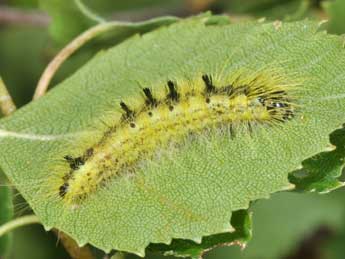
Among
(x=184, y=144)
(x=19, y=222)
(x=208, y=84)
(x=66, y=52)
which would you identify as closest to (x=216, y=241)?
(x=184, y=144)

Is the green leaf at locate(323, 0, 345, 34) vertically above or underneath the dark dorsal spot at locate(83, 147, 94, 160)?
above

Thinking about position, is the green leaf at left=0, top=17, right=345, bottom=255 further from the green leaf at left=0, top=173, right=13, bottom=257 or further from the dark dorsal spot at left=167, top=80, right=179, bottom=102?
the green leaf at left=0, top=173, right=13, bottom=257

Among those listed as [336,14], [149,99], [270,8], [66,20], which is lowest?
[149,99]

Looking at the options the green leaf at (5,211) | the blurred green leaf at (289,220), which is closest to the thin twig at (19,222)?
the green leaf at (5,211)

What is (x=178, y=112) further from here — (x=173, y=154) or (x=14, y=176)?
(x=14, y=176)

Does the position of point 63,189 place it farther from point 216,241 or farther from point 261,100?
point 261,100

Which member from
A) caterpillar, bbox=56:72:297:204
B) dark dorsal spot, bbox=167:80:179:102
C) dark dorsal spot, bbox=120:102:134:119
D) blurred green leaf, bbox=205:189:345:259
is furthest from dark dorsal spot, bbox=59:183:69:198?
blurred green leaf, bbox=205:189:345:259
